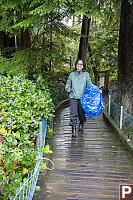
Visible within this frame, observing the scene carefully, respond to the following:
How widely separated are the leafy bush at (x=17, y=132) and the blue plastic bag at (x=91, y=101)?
98cm

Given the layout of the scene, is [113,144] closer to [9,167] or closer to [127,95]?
[127,95]

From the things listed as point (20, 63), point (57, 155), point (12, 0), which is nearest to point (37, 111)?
point (57, 155)

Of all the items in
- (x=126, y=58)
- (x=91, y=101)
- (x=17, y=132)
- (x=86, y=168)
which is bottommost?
(x=86, y=168)

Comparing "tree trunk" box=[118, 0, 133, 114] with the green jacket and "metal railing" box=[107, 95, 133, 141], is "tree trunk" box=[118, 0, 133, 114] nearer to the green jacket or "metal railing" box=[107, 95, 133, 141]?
"metal railing" box=[107, 95, 133, 141]

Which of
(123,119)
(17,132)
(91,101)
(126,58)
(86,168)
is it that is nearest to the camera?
(17,132)

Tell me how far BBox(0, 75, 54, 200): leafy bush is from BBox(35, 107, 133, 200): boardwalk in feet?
2.19

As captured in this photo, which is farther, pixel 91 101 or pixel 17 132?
pixel 91 101

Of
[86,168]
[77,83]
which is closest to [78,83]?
[77,83]

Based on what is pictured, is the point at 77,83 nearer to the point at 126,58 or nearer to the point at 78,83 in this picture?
the point at 78,83

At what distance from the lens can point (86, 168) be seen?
4.12 metres

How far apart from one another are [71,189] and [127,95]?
12.5ft

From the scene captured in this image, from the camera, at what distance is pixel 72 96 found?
5.61 m

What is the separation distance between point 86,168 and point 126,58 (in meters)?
3.64

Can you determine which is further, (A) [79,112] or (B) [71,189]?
(A) [79,112]
